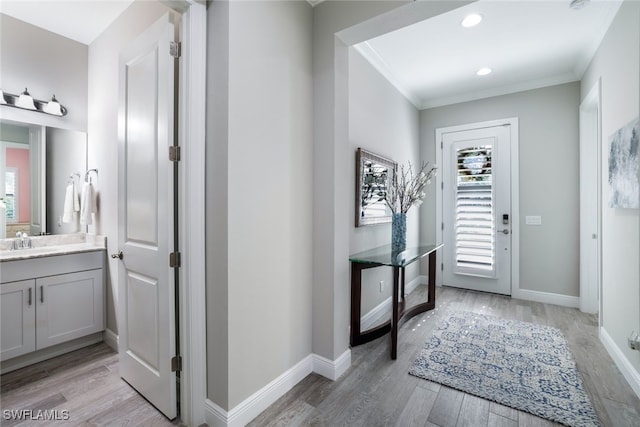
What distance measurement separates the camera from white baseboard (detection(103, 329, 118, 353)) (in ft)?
8.34

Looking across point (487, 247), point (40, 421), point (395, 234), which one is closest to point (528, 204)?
point (487, 247)

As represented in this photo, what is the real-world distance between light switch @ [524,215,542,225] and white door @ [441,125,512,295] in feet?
0.63

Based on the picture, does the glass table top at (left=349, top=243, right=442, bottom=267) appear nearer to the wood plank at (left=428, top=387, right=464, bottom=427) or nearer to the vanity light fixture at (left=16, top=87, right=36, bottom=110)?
the wood plank at (left=428, top=387, right=464, bottom=427)

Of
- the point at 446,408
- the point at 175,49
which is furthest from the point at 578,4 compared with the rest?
the point at 446,408

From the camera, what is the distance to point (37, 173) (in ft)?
8.61

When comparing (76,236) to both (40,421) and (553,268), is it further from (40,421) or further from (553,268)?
(553,268)

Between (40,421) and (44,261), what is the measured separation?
1177 millimetres

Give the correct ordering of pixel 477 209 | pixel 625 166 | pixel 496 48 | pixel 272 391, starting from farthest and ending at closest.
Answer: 1. pixel 477 209
2. pixel 496 48
3. pixel 625 166
4. pixel 272 391

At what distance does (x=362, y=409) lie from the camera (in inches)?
69.9

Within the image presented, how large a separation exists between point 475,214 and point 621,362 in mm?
2216

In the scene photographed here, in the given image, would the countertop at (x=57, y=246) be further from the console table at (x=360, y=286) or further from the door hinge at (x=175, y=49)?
the console table at (x=360, y=286)

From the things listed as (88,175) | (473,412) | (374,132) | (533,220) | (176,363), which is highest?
(374,132)

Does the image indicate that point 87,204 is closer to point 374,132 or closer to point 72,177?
point 72,177

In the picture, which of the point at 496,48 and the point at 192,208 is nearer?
the point at 192,208
